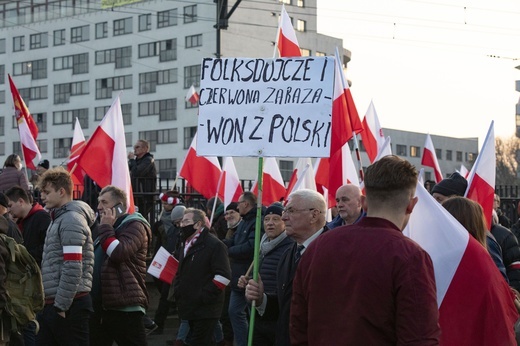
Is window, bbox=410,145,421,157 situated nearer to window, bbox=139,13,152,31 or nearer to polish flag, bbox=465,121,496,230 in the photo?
window, bbox=139,13,152,31

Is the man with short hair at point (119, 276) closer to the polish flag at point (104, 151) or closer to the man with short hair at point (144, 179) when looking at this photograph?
the polish flag at point (104, 151)

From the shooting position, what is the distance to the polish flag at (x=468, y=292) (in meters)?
4.68

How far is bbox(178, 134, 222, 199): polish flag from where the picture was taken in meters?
15.6

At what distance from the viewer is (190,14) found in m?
66.6

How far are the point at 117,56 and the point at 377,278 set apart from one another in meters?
68.6

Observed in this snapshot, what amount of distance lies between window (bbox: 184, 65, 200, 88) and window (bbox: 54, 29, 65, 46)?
12.0 metres

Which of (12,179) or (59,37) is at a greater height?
(59,37)

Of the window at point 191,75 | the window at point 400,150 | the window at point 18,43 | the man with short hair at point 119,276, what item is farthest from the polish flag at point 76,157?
the window at point 400,150

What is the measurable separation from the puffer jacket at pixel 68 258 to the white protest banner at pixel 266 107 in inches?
66.6

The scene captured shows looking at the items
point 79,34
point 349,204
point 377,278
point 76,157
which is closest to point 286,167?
point 79,34

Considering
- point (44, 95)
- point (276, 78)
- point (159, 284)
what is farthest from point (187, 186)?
point (44, 95)

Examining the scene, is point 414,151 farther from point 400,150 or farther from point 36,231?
point 36,231

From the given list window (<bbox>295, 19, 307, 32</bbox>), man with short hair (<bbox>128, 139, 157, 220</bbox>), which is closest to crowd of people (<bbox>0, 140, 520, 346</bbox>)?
man with short hair (<bbox>128, 139, 157, 220</bbox>)

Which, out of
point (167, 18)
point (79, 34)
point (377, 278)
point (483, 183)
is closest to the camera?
point (377, 278)
